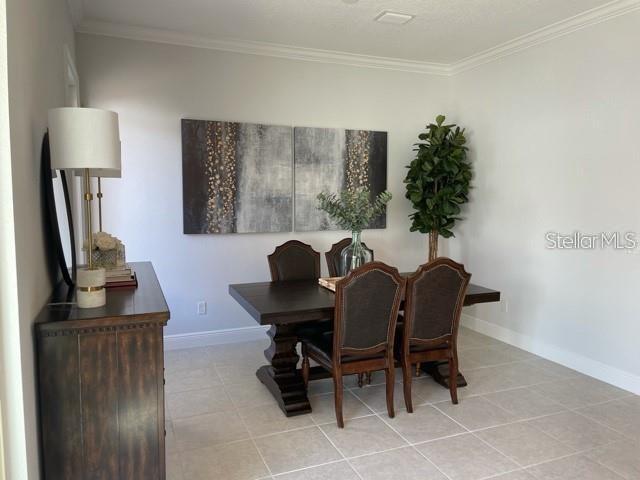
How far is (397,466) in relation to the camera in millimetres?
2520

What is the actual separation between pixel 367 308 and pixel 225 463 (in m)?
1.14

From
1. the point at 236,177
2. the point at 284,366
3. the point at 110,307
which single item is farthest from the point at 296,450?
the point at 236,177

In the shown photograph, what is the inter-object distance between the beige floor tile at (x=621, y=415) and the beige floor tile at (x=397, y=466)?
4.26 ft

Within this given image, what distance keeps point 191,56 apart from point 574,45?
10.4 ft

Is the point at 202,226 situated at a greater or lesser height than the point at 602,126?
lesser

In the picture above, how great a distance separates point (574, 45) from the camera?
3.86m

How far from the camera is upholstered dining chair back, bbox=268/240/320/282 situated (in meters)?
3.83

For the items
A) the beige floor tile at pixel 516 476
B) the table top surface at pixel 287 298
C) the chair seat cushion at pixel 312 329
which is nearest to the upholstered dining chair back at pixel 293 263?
the table top surface at pixel 287 298

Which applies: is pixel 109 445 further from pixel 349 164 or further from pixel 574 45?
pixel 574 45

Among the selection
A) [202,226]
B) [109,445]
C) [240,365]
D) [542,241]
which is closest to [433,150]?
[542,241]

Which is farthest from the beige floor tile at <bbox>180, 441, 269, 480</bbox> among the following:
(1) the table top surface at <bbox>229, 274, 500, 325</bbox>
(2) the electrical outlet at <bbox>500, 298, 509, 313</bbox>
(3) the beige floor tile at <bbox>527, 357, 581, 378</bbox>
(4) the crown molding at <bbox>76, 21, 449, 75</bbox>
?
(4) the crown molding at <bbox>76, 21, 449, 75</bbox>

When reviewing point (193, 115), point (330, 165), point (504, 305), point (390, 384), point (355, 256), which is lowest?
point (390, 384)

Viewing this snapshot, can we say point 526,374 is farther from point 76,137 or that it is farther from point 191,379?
point 76,137

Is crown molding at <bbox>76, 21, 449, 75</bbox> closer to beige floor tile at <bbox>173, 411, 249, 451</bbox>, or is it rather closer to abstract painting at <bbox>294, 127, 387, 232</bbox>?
abstract painting at <bbox>294, 127, 387, 232</bbox>
